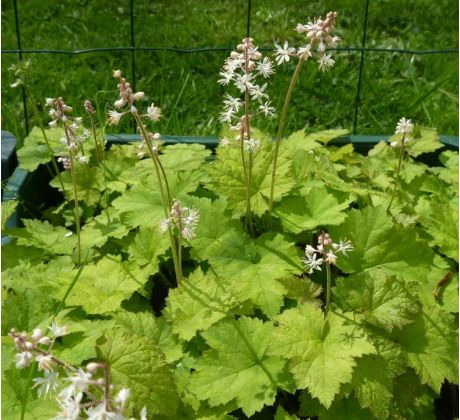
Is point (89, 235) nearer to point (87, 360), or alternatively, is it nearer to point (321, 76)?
A: point (87, 360)

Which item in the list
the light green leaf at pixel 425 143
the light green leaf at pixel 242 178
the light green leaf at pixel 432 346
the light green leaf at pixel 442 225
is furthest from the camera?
the light green leaf at pixel 425 143

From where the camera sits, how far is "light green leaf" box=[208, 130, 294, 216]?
1.99 metres

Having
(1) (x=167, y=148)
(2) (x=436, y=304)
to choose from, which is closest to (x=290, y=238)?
(2) (x=436, y=304)

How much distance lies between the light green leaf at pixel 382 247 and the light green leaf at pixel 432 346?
129 millimetres

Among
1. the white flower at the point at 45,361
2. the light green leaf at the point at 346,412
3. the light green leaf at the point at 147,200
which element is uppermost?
the white flower at the point at 45,361

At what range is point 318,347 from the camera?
1.65 metres

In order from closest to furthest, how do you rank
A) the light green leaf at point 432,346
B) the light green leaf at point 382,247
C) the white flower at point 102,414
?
the white flower at point 102,414, the light green leaf at point 432,346, the light green leaf at point 382,247

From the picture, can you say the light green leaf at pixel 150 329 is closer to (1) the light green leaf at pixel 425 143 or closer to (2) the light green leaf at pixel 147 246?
(2) the light green leaf at pixel 147 246

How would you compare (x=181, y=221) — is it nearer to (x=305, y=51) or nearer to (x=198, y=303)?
(x=198, y=303)

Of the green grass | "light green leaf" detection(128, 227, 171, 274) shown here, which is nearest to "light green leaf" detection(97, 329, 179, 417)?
"light green leaf" detection(128, 227, 171, 274)

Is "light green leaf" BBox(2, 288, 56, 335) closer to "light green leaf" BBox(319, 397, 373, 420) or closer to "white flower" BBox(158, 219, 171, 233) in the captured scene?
"white flower" BBox(158, 219, 171, 233)

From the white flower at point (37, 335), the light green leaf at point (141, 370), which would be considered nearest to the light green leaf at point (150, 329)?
the light green leaf at point (141, 370)

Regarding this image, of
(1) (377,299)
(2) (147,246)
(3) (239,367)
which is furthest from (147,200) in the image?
(1) (377,299)

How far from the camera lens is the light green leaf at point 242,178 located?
199 centimetres
